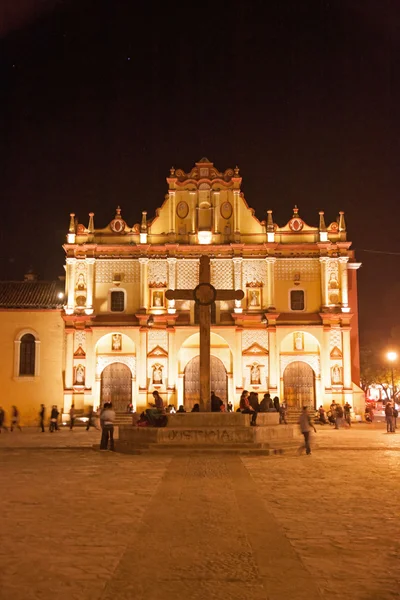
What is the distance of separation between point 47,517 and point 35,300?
36226 millimetres

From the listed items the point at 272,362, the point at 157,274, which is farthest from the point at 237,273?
the point at 272,362

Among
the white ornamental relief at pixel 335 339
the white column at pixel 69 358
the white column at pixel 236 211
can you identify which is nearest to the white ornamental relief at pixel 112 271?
the white column at pixel 69 358

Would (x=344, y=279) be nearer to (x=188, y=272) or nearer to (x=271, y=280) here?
(x=271, y=280)

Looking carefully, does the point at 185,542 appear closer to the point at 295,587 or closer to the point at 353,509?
the point at 295,587

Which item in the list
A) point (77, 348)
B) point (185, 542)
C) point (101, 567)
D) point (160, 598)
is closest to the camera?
point (160, 598)

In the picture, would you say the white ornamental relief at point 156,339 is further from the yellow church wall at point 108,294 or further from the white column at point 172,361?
the yellow church wall at point 108,294

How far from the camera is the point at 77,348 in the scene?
4269 cm

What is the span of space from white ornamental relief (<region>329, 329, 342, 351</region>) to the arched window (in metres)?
18.1

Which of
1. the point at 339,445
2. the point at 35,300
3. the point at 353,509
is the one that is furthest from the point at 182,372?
the point at 353,509

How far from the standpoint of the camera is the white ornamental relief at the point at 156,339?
140ft

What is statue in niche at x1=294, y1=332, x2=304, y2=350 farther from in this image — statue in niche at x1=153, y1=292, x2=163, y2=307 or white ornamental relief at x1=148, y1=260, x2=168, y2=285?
white ornamental relief at x1=148, y1=260, x2=168, y2=285

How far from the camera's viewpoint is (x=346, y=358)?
4262cm

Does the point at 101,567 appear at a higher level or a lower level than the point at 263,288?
lower

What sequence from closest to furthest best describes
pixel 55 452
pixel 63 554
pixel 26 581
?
pixel 26 581 < pixel 63 554 < pixel 55 452
